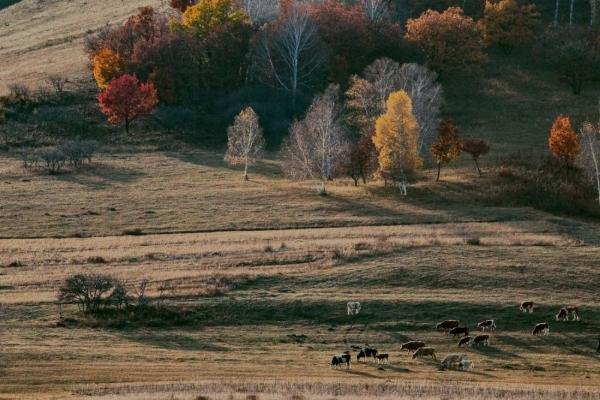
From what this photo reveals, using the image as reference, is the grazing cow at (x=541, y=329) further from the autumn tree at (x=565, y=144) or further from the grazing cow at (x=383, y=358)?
the autumn tree at (x=565, y=144)

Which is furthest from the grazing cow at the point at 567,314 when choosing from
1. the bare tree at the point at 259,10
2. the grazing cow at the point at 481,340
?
the bare tree at the point at 259,10

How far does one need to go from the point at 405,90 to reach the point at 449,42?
23380 millimetres

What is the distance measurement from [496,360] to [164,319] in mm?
21647

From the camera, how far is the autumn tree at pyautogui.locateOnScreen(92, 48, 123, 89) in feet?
Result: 462

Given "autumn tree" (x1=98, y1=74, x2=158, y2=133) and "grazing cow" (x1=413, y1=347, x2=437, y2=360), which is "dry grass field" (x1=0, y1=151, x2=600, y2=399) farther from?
"autumn tree" (x1=98, y1=74, x2=158, y2=133)

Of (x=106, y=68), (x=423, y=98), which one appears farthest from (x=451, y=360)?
(x=106, y=68)

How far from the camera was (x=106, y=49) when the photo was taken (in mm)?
143875

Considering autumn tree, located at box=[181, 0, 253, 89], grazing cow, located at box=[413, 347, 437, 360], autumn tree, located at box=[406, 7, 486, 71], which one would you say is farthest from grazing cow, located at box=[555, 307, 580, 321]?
autumn tree, located at box=[181, 0, 253, 89]

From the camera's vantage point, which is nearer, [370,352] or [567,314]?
[370,352]

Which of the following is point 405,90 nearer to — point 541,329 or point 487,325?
point 487,325

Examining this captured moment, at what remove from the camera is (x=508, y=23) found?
504 ft

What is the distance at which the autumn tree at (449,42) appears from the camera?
144 m

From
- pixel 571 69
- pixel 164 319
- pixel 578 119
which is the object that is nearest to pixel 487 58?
pixel 571 69

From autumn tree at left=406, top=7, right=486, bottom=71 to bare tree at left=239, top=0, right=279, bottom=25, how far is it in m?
22.5
